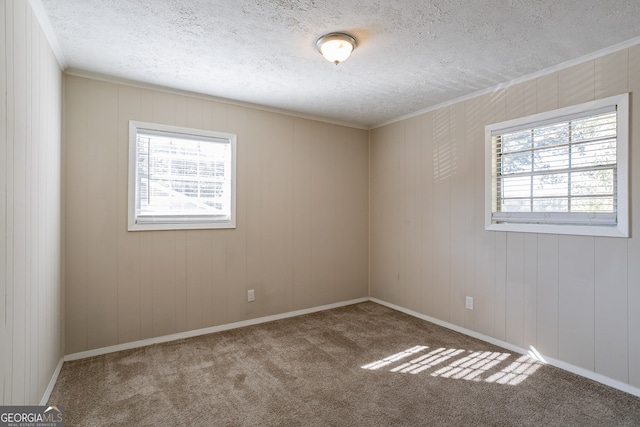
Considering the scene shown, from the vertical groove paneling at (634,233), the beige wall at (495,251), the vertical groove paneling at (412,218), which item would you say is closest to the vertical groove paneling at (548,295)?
the beige wall at (495,251)

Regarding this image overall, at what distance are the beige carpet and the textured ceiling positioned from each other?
8.11 ft

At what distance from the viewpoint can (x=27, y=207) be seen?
74.8 inches

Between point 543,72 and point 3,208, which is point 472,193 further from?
point 3,208

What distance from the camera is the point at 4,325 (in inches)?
60.3

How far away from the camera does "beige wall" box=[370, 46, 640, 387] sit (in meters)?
2.45

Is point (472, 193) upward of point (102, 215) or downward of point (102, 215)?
upward

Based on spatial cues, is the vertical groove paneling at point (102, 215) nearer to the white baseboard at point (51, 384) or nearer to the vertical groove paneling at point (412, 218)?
the white baseboard at point (51, 384)

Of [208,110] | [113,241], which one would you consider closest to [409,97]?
[208,110]

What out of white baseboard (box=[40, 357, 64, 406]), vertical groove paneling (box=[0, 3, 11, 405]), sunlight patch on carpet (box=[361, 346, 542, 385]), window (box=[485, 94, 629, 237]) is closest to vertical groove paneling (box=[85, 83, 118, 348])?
white baseboard (box=[40, 357, 64, 406])

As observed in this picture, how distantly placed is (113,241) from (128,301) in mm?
574

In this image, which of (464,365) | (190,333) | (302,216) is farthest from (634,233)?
(190,333)

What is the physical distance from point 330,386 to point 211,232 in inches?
77.2

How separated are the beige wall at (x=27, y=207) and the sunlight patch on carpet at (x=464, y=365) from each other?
2265 mm

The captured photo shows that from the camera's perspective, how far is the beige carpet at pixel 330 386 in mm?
2092
